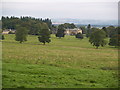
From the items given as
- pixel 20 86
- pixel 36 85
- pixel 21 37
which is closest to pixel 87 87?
pixel 36 85

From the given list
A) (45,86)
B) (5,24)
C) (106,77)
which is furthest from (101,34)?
(5,24)

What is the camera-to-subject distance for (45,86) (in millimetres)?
11211

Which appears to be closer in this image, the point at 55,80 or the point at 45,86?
the point at 45,86

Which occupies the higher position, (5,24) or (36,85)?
(5,24)

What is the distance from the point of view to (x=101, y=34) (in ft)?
216

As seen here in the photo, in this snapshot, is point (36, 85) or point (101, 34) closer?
point (36, 85)

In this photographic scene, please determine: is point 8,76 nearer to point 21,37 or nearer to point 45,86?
point 45,86

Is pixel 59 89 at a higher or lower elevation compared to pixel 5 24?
lower

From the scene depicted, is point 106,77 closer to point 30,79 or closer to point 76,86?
point 76,86

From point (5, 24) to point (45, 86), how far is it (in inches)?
4958

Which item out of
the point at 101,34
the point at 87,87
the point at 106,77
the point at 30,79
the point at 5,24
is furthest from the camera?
the point at 5,24

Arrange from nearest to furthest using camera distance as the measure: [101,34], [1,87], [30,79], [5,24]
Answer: [1,87] → [30,79] → [101,34] → [5,24]

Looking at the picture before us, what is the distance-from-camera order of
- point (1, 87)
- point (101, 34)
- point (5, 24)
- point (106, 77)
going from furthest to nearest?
point (5, 24)
point (101, 34)
point (106, 77)
point (1, 87)

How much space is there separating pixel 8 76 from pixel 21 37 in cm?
5789
